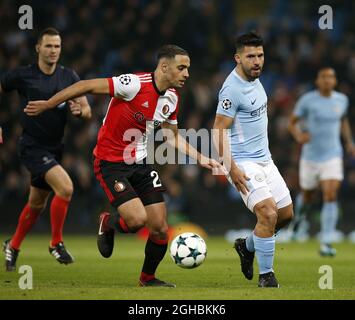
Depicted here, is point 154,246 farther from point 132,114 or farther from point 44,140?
point 44,140

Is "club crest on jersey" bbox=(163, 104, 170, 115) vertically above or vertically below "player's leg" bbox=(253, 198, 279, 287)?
above

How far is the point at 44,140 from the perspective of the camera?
9.99 m

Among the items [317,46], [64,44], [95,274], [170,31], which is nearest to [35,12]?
[64,44]

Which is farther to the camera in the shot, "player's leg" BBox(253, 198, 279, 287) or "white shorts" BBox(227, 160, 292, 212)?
"white shorts" BBox(227, 160, 292, 212)

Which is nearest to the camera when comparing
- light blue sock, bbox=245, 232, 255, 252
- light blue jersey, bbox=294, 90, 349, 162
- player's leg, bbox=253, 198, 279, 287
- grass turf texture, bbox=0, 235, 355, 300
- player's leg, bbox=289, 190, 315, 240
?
grass turf texture, bbox=0, 235, 355, 300

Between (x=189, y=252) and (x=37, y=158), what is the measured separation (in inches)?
100

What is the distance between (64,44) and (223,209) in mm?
4791

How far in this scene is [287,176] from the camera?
1633 centimetres

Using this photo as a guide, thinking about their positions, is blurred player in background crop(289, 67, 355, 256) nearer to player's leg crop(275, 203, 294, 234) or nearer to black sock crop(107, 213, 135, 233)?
player's leg crop(275, 203, 294, 234)

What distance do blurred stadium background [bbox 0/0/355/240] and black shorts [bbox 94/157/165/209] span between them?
25.4 ft

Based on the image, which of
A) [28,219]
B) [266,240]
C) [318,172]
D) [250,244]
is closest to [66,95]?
[266,240]

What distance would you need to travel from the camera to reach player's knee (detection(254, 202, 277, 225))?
782 cm

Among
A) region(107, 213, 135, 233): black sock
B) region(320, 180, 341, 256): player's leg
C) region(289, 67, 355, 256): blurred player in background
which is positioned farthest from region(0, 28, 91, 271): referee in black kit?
region(320, 180, 341, 256): player's leg
